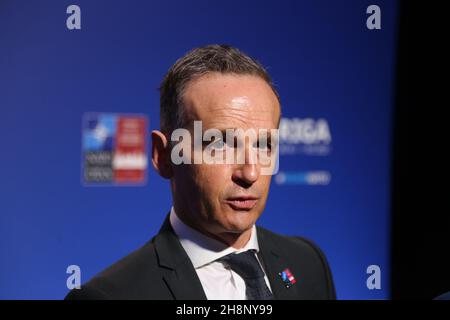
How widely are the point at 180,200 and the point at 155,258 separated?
0.13 metres

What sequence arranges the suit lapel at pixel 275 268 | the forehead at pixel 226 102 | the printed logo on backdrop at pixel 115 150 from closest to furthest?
the forehead at pixel 226 102 < the suit lapel at pixel 275 268 < the printed logo on backdrop at pixel 115 150

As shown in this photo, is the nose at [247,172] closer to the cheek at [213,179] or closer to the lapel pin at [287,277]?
the cheek at [213,179]

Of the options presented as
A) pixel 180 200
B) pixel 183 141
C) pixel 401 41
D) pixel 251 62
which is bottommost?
pixel 180 200

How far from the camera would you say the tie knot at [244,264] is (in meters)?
1.04

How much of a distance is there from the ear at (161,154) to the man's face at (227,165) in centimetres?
6

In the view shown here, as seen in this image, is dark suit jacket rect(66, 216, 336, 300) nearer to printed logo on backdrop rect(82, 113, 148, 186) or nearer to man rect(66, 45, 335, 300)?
man rect(66, 45, 335, 300)

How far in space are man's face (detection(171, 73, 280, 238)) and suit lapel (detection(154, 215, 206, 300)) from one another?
83 mm

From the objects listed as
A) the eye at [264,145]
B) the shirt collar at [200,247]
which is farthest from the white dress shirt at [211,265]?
the eye at [264,145]

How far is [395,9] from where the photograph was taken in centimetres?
156

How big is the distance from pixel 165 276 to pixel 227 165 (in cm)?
26

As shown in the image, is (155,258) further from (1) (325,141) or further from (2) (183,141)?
(1) (325,141)

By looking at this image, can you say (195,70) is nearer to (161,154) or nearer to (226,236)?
(161,154)

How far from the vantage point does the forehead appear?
0.96 meters
